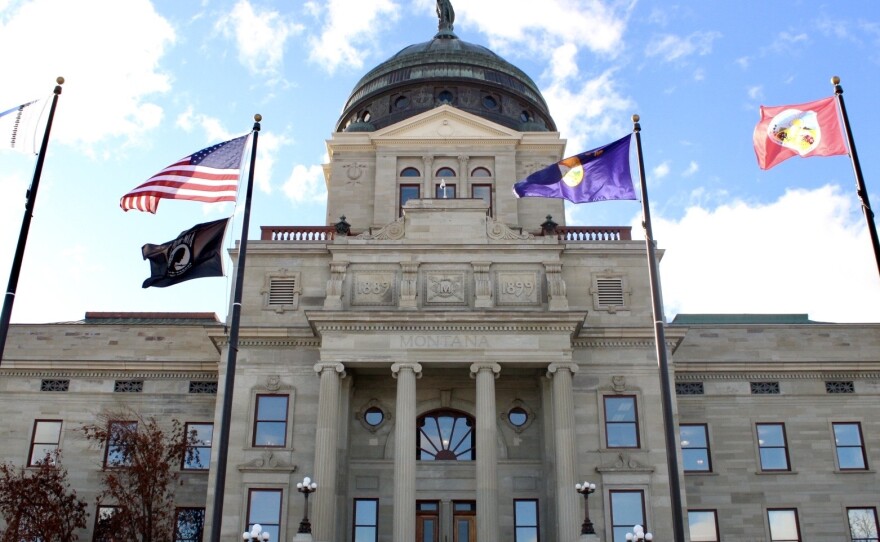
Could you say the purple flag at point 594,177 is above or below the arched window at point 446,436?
above

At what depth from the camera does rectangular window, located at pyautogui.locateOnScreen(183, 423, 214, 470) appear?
36.7 m

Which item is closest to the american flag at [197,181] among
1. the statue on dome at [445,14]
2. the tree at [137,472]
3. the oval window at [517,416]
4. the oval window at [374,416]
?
the tree at [137,472]

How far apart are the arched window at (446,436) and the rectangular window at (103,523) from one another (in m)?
11.2

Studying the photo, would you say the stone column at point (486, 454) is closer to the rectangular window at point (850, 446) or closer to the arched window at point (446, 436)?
the arched window at point (446, 436)

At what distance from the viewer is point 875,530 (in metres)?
35.9

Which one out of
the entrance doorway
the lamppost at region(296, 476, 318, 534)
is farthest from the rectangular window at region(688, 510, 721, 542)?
the lamppost at region(296, 476, 318, 534)

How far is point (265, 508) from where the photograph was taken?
32.8m

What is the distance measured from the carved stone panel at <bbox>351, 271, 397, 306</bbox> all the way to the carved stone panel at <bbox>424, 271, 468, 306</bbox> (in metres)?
1.33

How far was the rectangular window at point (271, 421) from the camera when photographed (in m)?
33.9

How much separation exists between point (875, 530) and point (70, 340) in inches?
1290

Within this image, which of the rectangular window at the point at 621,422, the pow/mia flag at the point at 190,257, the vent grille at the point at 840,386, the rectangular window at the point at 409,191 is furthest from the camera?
the rectangular window at the point at 409,191

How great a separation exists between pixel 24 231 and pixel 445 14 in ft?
138

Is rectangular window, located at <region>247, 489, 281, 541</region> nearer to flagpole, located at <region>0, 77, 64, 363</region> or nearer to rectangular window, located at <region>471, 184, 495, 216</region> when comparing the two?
flagpole, located at <region>0, 77, 64, 363</region>

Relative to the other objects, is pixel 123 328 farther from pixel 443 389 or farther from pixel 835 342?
pixel 835 342
